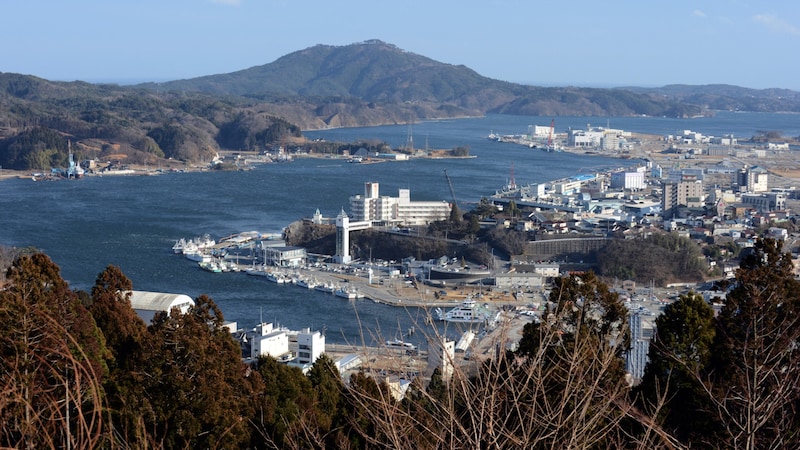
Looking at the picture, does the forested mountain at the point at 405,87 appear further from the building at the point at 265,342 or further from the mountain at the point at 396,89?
the building at the point at 265,342

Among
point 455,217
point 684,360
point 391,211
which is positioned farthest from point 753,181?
point 684,360

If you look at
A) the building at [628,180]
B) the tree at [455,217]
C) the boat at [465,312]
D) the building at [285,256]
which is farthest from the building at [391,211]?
the building at [628,180]

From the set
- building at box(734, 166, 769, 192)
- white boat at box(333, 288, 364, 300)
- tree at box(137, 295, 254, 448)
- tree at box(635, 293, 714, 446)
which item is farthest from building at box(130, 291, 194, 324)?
building at box(734, 166, 769, 192)

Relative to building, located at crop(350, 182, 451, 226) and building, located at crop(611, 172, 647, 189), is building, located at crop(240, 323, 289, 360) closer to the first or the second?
building, located at crop(350, 182, 451, 226)

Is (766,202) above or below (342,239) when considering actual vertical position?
above

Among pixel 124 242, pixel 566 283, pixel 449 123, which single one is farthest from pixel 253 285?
pixel 449 123

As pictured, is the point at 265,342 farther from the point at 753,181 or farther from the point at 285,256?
the point at 753,181
